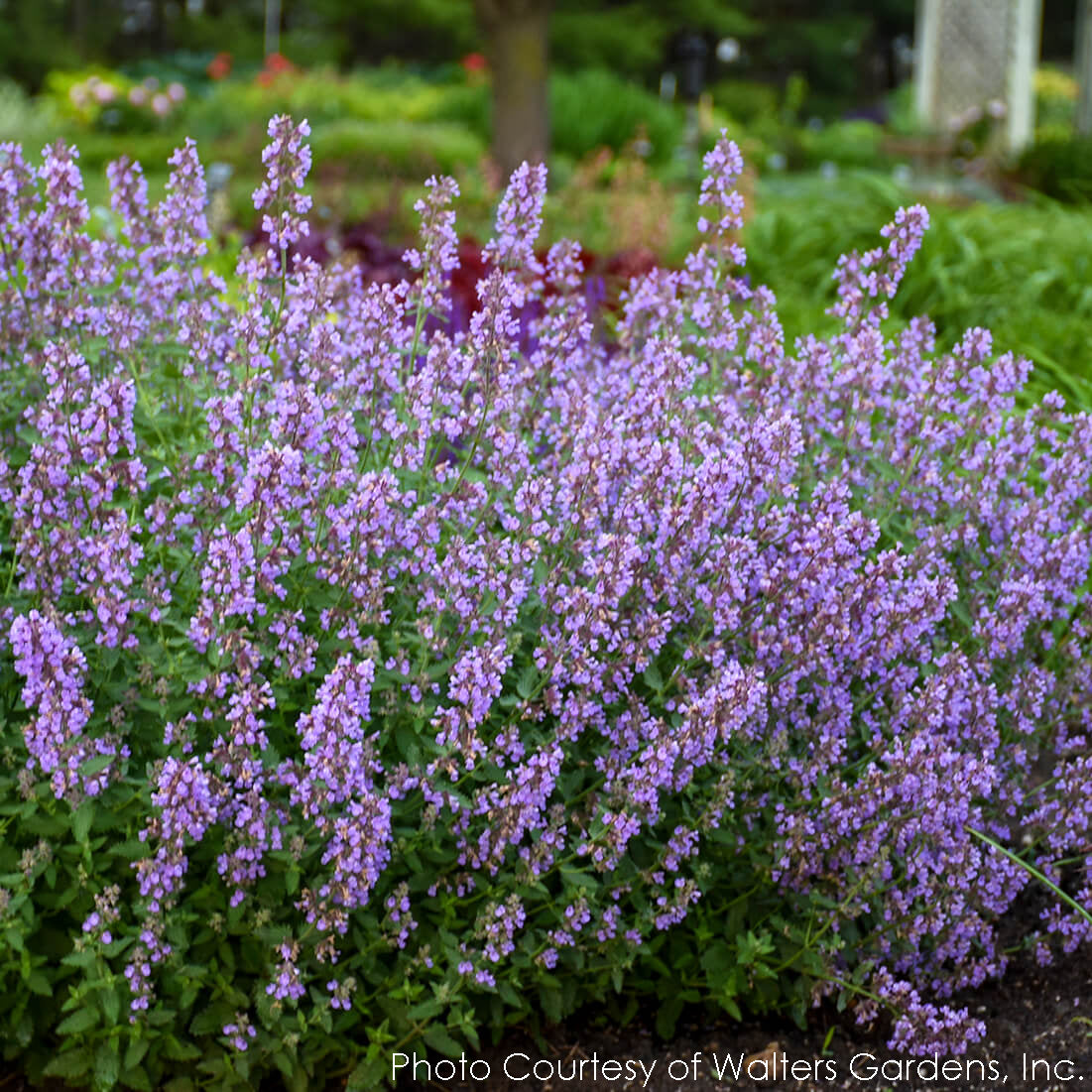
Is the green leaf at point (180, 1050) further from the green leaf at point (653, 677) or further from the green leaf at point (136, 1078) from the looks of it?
the green leaf at point (653, 677)

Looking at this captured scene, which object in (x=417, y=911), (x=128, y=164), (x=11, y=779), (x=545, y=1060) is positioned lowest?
(x=545, y=1060)

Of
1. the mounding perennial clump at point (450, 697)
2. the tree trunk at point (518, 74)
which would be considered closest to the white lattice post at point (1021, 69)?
the tree trunk at point (518, 74)

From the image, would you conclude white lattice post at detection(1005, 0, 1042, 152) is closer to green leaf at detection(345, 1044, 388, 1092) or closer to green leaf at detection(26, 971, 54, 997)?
green leaf at detection(345, 1044, 388, 1092)

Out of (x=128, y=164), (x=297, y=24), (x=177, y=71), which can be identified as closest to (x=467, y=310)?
(x=128, y=164)

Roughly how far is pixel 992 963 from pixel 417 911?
4.13 ft

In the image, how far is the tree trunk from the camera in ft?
37.0

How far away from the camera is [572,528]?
2.69m

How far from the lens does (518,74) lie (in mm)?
11641

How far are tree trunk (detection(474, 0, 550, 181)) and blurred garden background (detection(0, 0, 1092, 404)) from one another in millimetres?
20

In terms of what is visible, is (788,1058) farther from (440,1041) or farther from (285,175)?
(285,175)

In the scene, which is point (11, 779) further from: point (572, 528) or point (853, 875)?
point (853, 875)

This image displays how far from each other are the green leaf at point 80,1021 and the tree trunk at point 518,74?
942 cm

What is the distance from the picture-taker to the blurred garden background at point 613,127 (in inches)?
296

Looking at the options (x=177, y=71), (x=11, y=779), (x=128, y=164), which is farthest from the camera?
(x=177, y=71)
